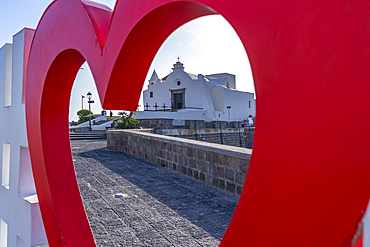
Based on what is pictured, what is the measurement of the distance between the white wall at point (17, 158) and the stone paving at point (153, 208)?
2.63 feet

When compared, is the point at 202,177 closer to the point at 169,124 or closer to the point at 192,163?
the point at 192,163

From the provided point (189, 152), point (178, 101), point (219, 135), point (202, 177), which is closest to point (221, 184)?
point (202, 177)

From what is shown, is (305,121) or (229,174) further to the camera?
(229,174)

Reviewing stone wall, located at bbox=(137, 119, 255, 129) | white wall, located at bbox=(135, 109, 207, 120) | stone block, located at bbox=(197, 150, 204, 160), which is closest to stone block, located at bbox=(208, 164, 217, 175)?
stone block, located at bbox=(197, 150, 204, 160)

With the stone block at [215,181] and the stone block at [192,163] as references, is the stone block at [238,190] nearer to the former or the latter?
the stone block at [215,181]

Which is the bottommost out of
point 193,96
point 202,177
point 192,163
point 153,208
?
point 153,208

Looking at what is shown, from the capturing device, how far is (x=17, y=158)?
4.09 m

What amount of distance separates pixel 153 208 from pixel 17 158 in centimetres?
214

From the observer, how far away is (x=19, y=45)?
3918 mm

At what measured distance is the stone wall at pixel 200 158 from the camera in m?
4.93

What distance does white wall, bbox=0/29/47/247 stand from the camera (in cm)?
380

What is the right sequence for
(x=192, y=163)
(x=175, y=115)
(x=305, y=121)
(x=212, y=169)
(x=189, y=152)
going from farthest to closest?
(x=175, y=115)
(x=189, y=152)
(x=192, y=163)
(x=212, y=169)
(x=305, y=121)

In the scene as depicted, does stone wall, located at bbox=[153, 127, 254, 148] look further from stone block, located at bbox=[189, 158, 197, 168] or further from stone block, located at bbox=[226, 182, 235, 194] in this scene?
stone block, located at bbox=[226, 182, 235, 194]

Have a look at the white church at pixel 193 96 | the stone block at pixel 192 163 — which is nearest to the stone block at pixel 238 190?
the stone block at pixel 192 163
